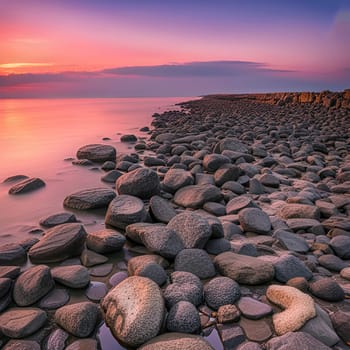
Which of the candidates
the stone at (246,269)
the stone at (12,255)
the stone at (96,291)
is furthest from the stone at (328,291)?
the stone at (12,255)

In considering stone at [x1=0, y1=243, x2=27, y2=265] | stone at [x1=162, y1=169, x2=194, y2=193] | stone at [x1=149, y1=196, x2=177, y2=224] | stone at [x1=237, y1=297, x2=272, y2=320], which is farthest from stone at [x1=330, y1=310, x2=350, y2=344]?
stone at [x1=162, y1=169, x2=194, y2=193]

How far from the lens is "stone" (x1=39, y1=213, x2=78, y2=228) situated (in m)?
2.84

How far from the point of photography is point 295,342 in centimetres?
142

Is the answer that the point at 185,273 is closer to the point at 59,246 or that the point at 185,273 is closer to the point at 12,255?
the point at 59,246

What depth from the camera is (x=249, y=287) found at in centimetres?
196

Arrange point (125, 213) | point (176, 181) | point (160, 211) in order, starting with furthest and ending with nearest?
point (176, 181) → point (160, 211) → point (125, 213)

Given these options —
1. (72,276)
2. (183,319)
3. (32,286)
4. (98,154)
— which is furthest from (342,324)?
(98,154)

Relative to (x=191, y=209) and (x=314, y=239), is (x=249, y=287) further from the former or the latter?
(x=191, y=209)

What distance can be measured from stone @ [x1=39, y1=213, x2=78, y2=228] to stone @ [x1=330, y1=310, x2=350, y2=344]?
2.16 metres

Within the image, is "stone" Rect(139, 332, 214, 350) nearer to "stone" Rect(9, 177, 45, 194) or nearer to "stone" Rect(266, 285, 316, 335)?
"stone" Rect(266, 285, 316, 335)

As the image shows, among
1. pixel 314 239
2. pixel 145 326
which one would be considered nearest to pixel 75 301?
pixel 145 326

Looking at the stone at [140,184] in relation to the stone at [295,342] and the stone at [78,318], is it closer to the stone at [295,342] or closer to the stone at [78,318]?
the stone at [78,318]

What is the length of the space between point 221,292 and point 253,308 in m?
0.19

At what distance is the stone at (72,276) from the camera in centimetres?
188
